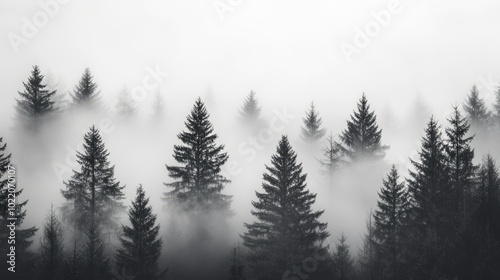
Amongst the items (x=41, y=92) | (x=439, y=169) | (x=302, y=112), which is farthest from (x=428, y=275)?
(x=302, y=112)

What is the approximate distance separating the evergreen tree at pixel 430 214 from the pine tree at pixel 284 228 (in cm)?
703

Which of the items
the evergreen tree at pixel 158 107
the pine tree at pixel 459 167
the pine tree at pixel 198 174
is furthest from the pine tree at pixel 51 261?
the evergreen tree at pixel 158 107

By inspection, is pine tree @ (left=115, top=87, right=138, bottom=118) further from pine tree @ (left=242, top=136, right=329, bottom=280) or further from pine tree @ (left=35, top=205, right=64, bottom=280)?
pine tree @ (left=242, top=136, right=329, bottom=280)

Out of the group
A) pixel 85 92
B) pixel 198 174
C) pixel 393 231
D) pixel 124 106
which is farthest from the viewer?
pixel 124 106

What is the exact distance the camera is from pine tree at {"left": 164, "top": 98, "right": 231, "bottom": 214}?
3684cm

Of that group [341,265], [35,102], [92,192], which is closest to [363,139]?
[341,265]

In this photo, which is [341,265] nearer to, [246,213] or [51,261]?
[246,213]

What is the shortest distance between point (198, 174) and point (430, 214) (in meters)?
20.2

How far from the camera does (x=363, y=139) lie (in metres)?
44.3

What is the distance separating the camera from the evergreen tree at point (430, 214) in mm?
28422

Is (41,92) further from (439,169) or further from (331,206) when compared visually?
(439,169)

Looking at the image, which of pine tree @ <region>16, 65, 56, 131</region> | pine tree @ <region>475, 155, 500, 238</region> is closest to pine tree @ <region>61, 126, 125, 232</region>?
pine tree @ <region>16, 65, 56, 131</region>

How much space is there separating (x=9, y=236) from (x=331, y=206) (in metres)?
33.0

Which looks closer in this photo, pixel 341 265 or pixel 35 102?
pixel 341 265
